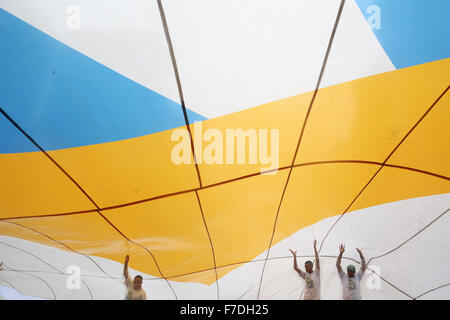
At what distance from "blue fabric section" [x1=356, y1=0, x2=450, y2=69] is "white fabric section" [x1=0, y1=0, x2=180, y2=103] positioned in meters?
0.96

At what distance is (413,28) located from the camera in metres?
1.25

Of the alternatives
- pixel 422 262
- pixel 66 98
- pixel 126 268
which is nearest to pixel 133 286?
pixel 126 268

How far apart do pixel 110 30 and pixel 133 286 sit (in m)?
1.46

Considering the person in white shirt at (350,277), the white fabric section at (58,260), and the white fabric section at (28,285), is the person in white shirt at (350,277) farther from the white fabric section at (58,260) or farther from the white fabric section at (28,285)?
the white fabric section at (28,285)

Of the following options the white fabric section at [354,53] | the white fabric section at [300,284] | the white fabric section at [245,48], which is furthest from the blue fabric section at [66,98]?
the white fabric section at [300,284]

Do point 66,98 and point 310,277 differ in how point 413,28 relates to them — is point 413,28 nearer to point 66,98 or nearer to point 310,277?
point 310,277

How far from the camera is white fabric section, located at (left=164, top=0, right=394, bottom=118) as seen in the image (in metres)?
1.25

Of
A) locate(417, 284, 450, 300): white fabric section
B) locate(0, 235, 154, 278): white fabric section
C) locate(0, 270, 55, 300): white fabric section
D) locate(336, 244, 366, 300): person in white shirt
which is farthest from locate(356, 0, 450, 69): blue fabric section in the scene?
locate(0, 270, 55, 300): white fabric section

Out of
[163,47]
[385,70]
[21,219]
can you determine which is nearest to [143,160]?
[163,47]

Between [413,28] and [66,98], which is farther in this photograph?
[66,98]

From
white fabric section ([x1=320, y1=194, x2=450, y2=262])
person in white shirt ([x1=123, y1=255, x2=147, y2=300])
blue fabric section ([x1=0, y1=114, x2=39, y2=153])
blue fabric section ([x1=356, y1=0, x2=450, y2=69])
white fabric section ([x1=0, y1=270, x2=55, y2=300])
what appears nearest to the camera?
blue fabric section ([x1=356, y1=0, x2=450, y2=69])

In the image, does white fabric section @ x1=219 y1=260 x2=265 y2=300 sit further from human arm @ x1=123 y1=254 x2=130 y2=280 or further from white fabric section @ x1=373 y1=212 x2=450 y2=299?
white fabric section @ x1=373 y1=212 x2=450 y2=299
